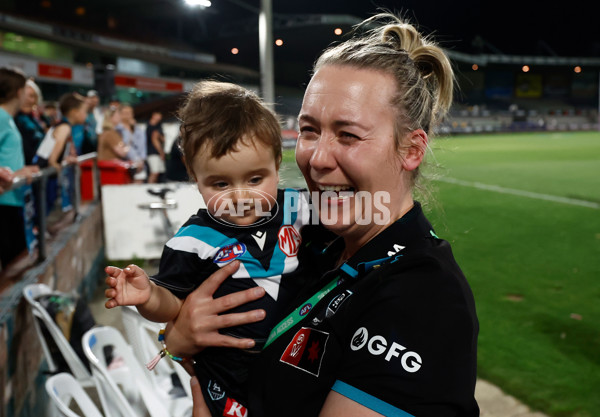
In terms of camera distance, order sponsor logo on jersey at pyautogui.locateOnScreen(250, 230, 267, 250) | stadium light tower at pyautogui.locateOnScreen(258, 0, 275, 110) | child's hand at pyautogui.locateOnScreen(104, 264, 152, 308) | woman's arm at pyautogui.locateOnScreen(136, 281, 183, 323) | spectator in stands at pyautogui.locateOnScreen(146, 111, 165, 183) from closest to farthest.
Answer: child's hand at pyautogui.locateOnScreen(104, 264, 152, 308) < woman's arm at pyautogui.locateOnScreen(136, 281, 183, 323) < sponsor logo on jersey at pyautogui.locateOnScreen(250, 230, 267, 250) < stadium light tower at pyautogui.locateOnScreen(258, 0, 275, 110) < spectator in stands at pyautogui.locateOnScreen(146, 111, 165, 183)

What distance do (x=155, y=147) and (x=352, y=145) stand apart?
9.12 meters

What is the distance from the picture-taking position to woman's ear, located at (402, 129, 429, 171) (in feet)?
4.33

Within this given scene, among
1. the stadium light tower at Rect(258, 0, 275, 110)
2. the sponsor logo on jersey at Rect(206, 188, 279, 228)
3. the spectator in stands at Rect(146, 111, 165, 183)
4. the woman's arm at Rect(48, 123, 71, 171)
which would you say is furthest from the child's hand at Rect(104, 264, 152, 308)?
the spectator in stands at Rect(146, 111, 165, 183)

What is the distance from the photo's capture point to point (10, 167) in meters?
4.11

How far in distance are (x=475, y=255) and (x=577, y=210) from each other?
4.25 m

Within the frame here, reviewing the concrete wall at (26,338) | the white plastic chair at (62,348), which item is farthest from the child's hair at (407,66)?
the concrete wall at (26,338)

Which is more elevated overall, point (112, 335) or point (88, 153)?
point (88, 153)

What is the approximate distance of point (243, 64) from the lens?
47.4 metres

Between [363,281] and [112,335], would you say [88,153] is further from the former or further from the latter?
[363,281]

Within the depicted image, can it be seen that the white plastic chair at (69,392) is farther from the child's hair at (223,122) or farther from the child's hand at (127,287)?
the child's hair at (223,122)

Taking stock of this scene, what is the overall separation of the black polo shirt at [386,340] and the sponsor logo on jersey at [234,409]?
0.73 ft

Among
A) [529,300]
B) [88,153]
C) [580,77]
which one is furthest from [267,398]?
[580,77]

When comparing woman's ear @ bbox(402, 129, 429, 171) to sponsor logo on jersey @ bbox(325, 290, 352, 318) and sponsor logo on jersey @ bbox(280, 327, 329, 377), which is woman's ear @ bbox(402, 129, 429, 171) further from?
sponsor logo on jersey @ bbox(280, 327, 329, 377)

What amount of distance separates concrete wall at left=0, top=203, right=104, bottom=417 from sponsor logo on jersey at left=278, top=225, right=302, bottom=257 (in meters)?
1.90
